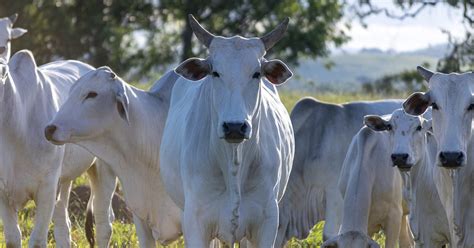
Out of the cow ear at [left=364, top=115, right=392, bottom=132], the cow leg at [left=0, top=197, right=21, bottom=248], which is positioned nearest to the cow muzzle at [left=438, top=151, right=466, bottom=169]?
the cow ear at [left=364, top=115, right=392, bottom=132]

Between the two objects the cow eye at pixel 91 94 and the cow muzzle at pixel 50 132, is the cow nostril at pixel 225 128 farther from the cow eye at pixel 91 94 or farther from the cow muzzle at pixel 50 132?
the cow eye at pixel 91 94

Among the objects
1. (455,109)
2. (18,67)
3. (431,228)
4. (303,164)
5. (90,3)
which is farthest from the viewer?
(90,3)

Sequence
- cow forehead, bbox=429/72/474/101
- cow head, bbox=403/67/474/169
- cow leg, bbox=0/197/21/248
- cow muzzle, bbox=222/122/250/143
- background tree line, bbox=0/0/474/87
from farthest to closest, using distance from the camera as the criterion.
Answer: background tree line, bbox=0/0/474/87 → cow leg, bbox=0/197/21/248 → cow forehead, bbox=429/72/474/101 → cow head, bbox=403/67/474/169 → cow muzzle, bbox=222/122/250/143

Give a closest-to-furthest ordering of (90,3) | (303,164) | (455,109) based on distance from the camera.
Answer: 1. (455,109)
2. (303,164)
3. (90,3)

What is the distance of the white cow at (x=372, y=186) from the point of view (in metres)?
11.2

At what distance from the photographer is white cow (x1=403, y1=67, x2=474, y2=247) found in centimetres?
920

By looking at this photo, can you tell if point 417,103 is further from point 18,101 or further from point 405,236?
point 18,101

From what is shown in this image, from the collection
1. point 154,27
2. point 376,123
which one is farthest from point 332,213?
point 154,27

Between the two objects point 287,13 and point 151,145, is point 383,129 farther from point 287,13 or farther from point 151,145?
point 287,13

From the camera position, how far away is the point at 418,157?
10773 mm

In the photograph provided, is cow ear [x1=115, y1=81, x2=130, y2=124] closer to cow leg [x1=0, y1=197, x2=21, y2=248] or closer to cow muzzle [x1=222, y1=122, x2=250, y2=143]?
cow leg [x1=0, y1=197, x2=21, y2=248]

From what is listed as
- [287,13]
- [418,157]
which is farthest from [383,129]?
[287,13]

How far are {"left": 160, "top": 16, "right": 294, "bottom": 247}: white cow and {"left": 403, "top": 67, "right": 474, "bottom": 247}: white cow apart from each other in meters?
1.07

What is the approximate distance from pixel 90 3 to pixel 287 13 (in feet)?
21.0
